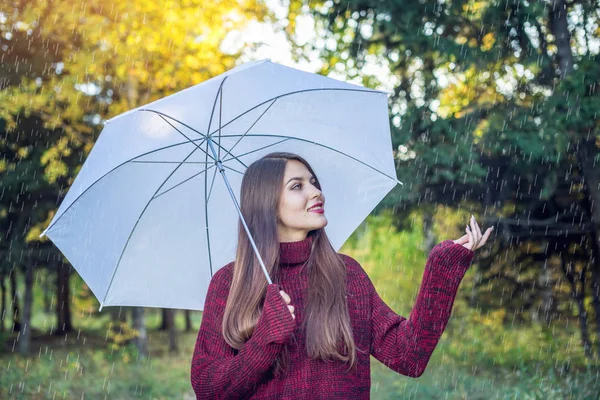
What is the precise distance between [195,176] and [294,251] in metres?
0.89

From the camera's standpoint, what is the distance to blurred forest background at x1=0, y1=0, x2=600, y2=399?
7.29m

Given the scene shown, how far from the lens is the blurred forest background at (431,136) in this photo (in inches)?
287

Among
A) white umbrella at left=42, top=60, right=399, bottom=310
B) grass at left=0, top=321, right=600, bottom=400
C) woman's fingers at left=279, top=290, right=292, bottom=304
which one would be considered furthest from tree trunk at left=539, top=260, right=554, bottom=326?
woman's fingers at left=279, top=290, right=292, bottom=304

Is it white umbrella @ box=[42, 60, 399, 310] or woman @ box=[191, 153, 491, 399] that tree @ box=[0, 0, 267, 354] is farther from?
woman @ box=[191, 153, 491, 399]

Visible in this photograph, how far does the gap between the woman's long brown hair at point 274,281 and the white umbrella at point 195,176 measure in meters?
0.41

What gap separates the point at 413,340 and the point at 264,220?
74 centimetres

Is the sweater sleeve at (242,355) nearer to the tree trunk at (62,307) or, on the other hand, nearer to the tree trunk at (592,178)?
the tree trunk at (592,178)


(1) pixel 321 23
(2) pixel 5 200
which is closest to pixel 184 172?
(1) pixel 321 23

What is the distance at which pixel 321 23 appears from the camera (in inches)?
319

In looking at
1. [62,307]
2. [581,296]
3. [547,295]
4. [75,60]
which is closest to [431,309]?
[581,296]

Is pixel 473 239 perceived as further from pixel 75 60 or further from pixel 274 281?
pixel 75 60

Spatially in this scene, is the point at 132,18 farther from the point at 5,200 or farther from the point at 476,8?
the point at 476,8

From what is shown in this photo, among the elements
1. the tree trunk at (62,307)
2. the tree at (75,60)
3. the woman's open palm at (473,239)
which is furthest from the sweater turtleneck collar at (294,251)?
the tree trunk at (62,307)

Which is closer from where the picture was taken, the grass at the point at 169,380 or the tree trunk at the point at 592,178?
the tree trunk at the point at 592,178
